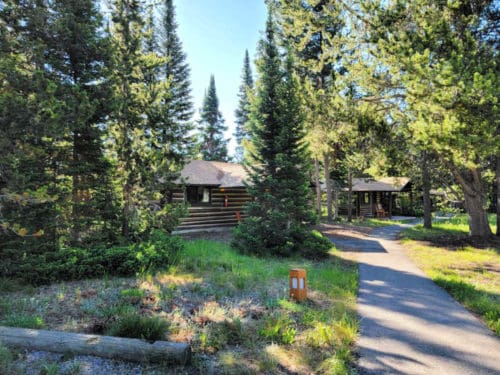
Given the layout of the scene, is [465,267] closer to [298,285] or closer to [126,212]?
[298,285]

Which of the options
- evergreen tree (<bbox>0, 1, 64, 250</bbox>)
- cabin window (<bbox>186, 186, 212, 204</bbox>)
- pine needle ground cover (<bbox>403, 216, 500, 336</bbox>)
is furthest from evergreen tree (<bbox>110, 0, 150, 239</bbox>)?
pine needle ground cover (<bbox>403, 216, 500, 336</bbox>)

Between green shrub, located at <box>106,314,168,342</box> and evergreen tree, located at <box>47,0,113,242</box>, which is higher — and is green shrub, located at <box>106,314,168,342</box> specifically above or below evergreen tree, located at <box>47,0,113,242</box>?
below

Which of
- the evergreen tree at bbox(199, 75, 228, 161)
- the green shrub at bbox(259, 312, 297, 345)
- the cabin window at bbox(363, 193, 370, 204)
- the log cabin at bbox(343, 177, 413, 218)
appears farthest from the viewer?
the evergreen tree at bbox(199, 75, 228, 161)

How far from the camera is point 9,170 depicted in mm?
6160

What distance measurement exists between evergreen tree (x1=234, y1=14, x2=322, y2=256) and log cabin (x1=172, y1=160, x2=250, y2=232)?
5.58 meters

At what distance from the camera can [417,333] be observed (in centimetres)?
437

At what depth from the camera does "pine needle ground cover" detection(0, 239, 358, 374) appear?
3617mm

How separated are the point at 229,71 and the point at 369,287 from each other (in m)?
14.6

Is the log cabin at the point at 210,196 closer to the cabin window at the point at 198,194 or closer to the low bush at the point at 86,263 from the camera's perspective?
the cabin window at the point at 198,194

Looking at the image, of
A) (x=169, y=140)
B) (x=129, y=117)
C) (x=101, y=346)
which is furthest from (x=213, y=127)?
(x=101, y=346)

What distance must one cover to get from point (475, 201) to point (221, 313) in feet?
45.3

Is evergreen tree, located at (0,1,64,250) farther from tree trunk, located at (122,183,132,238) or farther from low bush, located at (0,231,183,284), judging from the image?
tree trunk, located at (122,183,132,238)

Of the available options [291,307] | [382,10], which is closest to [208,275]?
[291,307]

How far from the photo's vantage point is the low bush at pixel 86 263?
6418 mm
